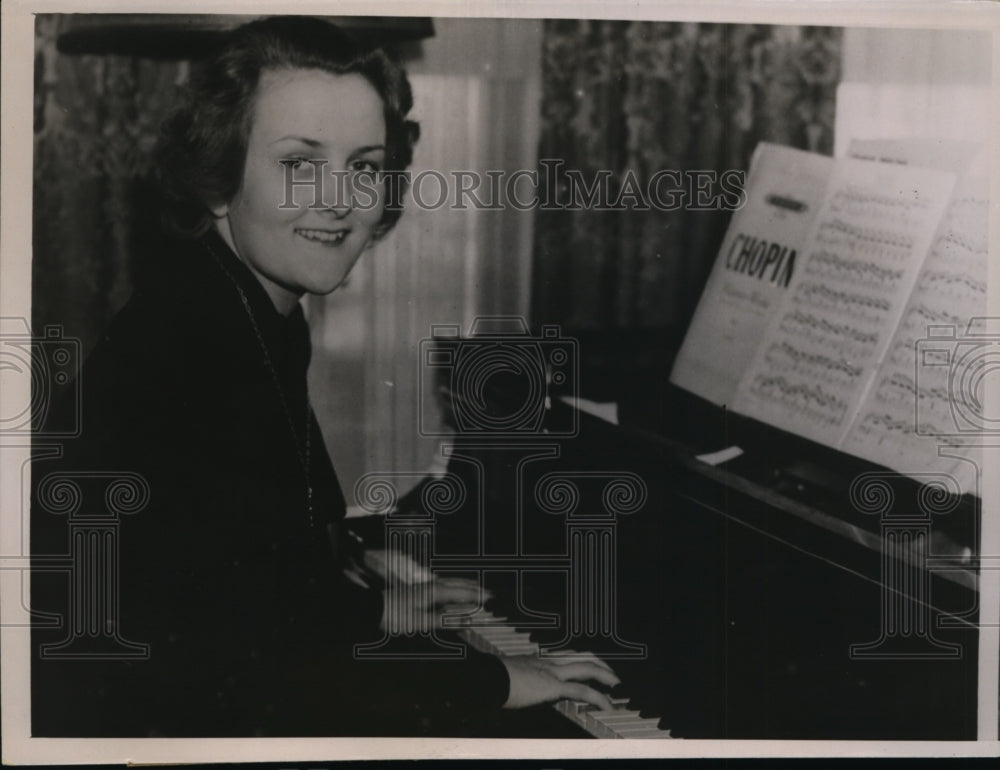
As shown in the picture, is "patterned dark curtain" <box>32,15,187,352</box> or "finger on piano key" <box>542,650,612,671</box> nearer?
"finger on piano key" <box>542,650,612,671</box>

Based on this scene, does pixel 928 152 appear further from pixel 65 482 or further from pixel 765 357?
pixel 65 482

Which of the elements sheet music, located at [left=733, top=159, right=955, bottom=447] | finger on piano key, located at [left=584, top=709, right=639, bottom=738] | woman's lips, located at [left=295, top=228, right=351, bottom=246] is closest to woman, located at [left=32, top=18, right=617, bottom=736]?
woman's lips, located at [left=295, top=228, right=351, bottom=246]

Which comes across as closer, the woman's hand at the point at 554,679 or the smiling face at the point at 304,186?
the woman's hand at the point at 554,679

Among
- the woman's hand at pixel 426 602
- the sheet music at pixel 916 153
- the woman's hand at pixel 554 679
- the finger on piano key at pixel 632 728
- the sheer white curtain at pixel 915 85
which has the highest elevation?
the sheer white curtain at pixel 915 85

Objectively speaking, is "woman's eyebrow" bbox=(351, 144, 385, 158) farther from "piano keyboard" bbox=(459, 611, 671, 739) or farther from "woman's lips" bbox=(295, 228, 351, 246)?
"piano keyboard" bbox=(459, 611, 671, 739)

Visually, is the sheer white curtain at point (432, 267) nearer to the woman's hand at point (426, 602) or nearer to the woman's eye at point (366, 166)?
the woman's eye at point (366, 166)

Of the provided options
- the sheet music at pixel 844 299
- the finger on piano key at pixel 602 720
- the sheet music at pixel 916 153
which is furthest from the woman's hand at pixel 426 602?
the sheet music at pixel 916 153

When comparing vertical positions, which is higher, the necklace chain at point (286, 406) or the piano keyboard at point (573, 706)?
the necklace chain at point (286, 406)

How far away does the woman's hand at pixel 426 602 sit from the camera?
8.91 feet

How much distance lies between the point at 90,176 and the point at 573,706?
5.23ft

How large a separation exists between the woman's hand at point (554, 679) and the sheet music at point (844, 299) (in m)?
0.63

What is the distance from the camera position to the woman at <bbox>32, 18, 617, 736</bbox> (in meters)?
2.70

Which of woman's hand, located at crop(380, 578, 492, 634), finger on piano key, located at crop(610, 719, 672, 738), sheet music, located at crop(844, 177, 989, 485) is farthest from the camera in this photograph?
woman's hand, located at crop(380, 578, 492, 634)

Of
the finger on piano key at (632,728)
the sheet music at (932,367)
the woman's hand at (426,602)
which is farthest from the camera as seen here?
the woman's hand at (426,602)
